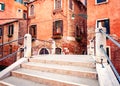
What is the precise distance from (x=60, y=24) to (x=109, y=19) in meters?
5.58

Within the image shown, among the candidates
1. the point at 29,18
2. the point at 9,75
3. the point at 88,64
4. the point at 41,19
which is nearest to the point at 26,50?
the point at 9,75

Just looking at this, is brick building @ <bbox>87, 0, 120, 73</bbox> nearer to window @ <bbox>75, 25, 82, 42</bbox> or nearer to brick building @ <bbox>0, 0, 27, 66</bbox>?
window @ <bbox>75, 25, 82, 42</bbox>

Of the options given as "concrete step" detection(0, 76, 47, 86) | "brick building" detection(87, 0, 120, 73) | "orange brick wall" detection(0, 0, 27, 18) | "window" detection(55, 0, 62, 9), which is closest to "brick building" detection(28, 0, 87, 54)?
"window" detection(55, 0, 62, 9)

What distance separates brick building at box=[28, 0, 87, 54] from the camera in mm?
16861

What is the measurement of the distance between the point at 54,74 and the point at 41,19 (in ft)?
50.1

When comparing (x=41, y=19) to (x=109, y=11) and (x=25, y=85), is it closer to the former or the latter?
(x=109, y=11)

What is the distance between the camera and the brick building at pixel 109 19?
13.3 meters

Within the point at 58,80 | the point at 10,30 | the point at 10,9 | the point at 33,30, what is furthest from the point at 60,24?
the point at 58,80

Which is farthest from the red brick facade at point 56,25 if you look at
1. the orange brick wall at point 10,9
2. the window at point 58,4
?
the orange brick wall at point 10,9

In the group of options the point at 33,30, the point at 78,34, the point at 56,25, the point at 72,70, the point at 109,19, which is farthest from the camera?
the point at 33,30

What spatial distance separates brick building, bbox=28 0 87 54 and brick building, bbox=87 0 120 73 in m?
2.78

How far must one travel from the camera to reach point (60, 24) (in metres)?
17.3

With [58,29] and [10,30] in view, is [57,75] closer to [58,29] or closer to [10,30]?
[58,29]

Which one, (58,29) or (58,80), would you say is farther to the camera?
(58,29)
